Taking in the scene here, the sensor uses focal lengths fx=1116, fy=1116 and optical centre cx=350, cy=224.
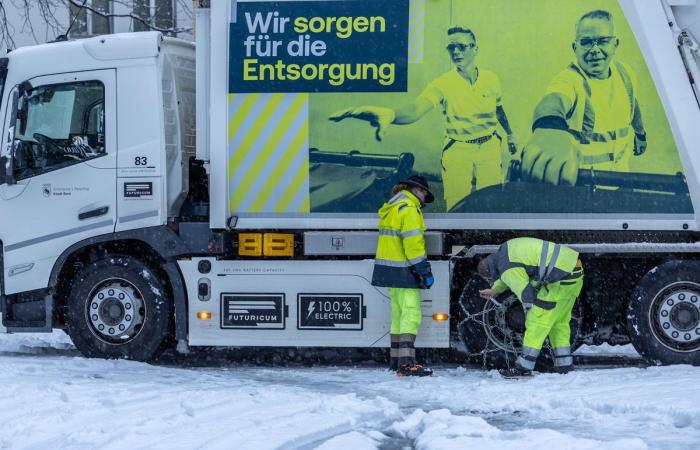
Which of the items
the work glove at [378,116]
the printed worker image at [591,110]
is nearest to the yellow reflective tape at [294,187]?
the work glove at [378,116]

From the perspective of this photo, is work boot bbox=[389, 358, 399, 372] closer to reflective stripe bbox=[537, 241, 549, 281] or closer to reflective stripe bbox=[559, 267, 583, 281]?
reflective stripe bbox=[537, 241, 549, 281]

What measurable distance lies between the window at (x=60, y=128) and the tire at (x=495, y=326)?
11.8 ft

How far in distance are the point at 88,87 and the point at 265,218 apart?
203cm

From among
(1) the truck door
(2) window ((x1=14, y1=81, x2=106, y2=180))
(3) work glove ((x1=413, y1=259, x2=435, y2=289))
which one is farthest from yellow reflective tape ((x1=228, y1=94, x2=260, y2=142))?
(3) work glove ((x1=413, y1=259, x2=435, y2=289))

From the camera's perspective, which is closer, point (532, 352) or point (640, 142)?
point (532, 352)

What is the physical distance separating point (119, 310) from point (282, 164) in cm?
204

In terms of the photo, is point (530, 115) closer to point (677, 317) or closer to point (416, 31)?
point (416, 31)

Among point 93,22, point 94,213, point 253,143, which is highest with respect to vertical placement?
point 93,22

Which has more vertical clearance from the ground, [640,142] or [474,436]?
[640,142]

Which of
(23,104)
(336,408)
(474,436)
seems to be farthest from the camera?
(23,104)

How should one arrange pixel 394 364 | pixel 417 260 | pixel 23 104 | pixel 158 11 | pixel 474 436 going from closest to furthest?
pixel 474 436, pixel 417 260, pixel 394 364, pixel 23 104, pixel 158 11

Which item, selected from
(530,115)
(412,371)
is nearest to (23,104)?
(412,371)

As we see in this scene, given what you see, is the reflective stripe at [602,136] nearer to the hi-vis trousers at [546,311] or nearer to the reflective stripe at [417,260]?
the hi-vis trousers at [546,311]

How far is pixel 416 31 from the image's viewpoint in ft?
31.3
